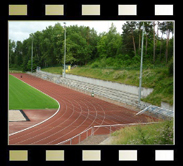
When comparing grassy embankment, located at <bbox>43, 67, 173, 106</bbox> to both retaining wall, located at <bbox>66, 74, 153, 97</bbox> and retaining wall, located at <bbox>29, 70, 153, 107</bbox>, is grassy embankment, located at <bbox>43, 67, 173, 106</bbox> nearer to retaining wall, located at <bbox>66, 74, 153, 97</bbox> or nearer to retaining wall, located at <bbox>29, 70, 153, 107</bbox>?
retaining wall, located at <bbox>66, 74, 153, 97</bbox>

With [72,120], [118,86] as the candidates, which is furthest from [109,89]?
[72,120]

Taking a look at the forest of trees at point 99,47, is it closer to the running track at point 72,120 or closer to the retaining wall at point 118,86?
the retaining wall at point 118,86

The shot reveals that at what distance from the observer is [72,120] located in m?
14.1

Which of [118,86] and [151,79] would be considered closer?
[151,79]

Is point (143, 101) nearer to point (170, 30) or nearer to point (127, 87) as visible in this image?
point (127, 87)

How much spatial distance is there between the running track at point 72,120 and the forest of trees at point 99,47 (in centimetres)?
1160

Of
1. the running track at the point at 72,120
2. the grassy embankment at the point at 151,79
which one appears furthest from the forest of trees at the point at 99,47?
the running track at the point at 72,120

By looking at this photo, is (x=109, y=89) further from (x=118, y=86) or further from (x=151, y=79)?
(x=151, y=79)

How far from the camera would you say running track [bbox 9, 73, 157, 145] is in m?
10.5

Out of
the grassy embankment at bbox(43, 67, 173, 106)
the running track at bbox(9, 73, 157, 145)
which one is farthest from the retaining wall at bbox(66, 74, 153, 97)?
the running track at bbox(9, 73, 157, 145)

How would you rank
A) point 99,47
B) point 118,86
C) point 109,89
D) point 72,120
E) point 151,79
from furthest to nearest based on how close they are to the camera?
1. point 99,47
2. point 109,89
3. point 118,86
4. point 151,79
5. point 72,120

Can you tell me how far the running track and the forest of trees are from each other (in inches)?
457

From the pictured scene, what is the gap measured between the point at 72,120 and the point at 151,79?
33.7ft

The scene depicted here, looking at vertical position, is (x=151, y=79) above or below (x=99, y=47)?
below
